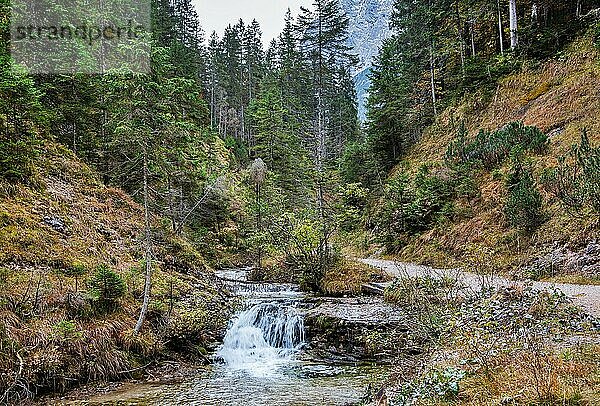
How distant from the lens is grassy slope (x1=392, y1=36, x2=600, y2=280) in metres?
13.8

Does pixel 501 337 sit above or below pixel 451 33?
below

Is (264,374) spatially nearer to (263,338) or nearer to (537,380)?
(263,338)

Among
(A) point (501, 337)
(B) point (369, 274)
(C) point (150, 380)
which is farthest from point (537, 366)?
(B) point (369, 274)

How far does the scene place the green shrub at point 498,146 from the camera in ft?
56.6

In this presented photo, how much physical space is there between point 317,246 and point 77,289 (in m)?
8.15

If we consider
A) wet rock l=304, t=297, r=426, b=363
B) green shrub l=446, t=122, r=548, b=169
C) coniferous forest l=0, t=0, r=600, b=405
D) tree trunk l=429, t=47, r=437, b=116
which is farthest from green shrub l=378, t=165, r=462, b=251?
wet rock l=304, t=297, r=426, b=363

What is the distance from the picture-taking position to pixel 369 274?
15.8 metres

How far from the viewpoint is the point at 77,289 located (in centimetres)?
1006

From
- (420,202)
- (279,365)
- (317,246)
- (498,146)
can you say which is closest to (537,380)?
(279,365)

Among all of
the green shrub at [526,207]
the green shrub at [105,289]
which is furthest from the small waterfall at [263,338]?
the green shrub at [526,207]

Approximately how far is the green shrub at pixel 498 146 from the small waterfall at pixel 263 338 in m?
10.3

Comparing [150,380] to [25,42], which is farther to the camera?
[25,42]

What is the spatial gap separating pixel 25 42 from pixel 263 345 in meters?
14.5

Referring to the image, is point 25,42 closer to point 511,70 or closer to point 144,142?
point 144,142
